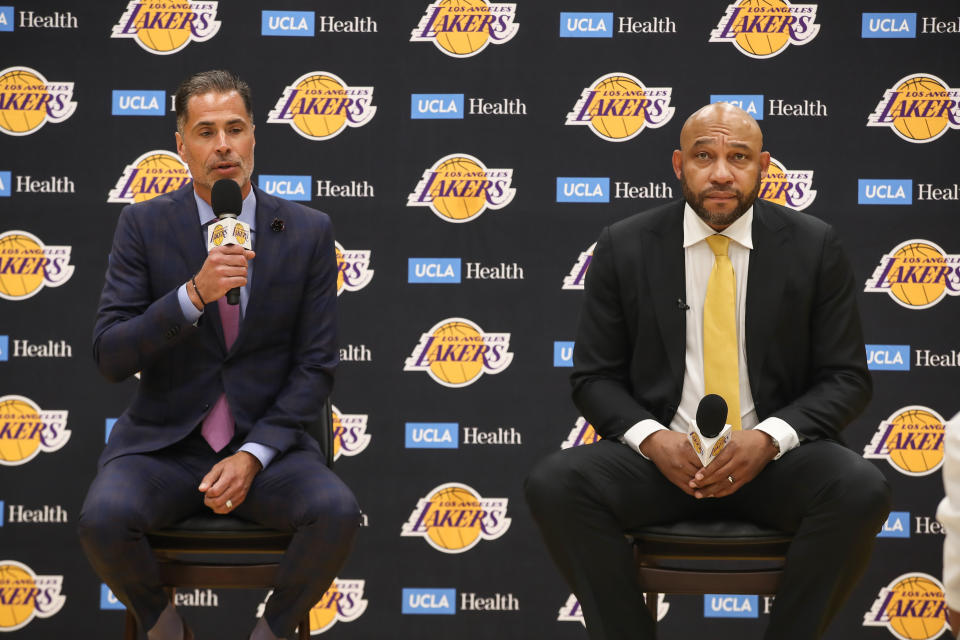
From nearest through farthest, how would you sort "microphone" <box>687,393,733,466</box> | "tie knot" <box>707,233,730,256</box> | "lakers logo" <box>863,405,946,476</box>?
"microphone" <box>687,393,733,466</box> → "tie knot" <box>707,233,730,256</box> → "lakers logo" <box>863,405,946,476</box>

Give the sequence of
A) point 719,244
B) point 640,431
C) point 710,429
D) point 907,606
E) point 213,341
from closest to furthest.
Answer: point 710,429 → point 640,431 → point 213,341 → point 719,244 → point 907,606

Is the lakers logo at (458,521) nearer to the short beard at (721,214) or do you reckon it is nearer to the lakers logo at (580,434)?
the lakers logo at (580,434)

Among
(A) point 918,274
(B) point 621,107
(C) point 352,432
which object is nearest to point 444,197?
(B) point 621,107

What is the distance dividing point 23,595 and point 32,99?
200 centimetres

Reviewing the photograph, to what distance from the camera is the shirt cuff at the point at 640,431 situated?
98.2 inches

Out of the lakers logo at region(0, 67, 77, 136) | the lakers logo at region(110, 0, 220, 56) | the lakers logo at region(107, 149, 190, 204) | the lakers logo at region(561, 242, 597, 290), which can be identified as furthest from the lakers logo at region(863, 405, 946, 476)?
the lakers logo at region(0, 67, 77, 136)

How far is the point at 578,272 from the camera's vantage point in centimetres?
386

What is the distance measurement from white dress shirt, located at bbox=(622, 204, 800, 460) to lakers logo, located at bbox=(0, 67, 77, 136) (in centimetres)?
260

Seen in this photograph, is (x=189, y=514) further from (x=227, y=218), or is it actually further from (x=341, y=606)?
(x=341, y=606)

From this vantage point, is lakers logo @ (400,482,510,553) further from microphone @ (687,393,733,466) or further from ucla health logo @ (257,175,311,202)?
microphone @ (687,393,733,466)

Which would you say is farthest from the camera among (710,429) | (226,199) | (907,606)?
(907,606)

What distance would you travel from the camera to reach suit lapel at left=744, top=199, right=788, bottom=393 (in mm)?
2631

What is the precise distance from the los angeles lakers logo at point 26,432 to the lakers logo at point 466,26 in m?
2.12

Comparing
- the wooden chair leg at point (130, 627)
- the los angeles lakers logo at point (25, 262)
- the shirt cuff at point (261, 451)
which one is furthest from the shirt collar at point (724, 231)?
the los angeles lakers logo at point (25, 262)
